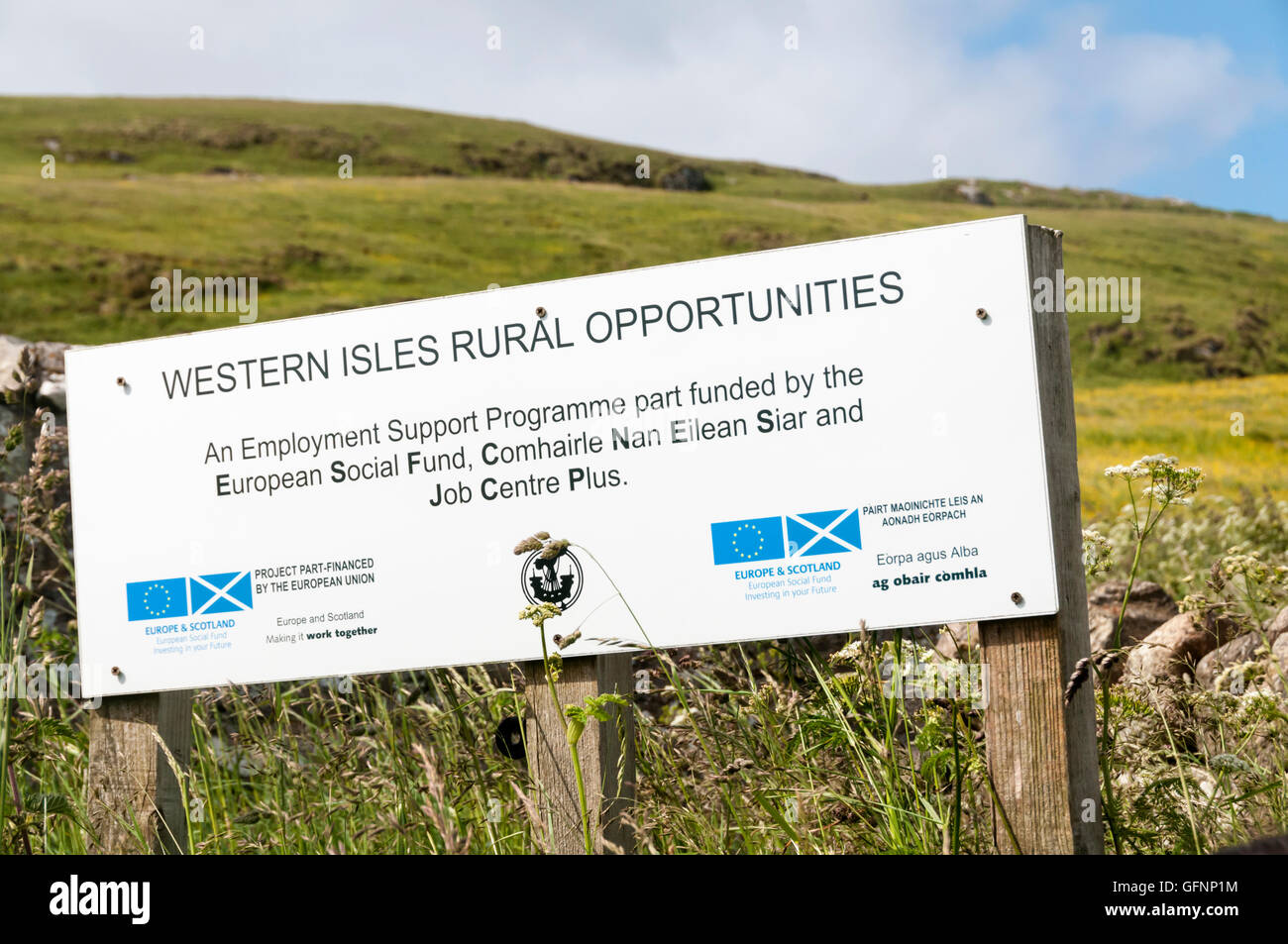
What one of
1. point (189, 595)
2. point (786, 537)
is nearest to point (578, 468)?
point (786, 537)

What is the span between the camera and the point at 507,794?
Answer: 3689mm

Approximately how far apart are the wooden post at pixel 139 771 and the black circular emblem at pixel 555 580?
56.4 inches

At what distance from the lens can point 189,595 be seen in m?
3.62

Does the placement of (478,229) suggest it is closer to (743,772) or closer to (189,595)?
(189,595)

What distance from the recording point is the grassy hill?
39.0m

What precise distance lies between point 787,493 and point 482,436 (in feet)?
3.27

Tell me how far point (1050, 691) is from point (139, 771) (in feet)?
9.84

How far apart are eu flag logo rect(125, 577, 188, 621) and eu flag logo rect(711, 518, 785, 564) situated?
1.88 metres

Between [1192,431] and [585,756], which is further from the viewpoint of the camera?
[1192,431]

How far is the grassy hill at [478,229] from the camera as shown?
39.0 m

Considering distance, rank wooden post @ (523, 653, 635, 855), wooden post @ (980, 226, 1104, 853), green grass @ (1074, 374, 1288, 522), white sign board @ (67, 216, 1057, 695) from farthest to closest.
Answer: green grass @ (1074, 374, 1288, 522), wooden post @ (523, 653, 635, 855), white sign board @ (67, 216, 1057, 695), wooden post @ (980, 226, 1104, 853)

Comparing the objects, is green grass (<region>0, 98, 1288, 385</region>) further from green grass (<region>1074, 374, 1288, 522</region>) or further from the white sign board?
the white sign board

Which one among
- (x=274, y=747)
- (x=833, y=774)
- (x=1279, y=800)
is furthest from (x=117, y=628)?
(x=1279, y=800)

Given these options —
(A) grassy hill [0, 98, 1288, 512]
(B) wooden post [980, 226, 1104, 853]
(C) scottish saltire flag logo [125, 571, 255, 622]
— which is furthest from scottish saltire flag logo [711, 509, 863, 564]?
(A) grassy hill [0, 98, 1288, 512]
